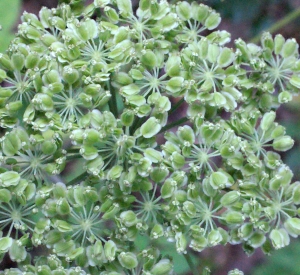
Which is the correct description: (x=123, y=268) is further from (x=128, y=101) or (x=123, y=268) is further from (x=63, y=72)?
(x=63, y=72)

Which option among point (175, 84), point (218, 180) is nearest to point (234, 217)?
point (218, 180)

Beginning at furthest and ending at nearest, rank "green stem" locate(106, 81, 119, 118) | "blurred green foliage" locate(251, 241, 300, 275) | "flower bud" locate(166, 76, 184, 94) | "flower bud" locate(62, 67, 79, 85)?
"blurred green foliage" locate(251, 241, 300, 275)
"green stem" locate(106, 81, 119, 118)
"flower bud" locate(166, 76, 184, 94)
"flower bud" locate(62, 67, 79, 85)

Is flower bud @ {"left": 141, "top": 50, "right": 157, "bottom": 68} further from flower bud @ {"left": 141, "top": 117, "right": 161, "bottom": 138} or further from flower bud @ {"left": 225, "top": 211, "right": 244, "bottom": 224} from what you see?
flower bud @ {"left": 225, "top": 211, "right": 244, "bottom": 224}

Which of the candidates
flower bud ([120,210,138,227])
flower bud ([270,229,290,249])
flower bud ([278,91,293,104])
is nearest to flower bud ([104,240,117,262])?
flower bud ([120,210,138,227])

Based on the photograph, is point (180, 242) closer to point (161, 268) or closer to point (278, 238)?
point (161, 268)

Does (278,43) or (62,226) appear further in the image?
(278,43)

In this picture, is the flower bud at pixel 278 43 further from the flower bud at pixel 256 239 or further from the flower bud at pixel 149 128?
the flower bud at pixel 256 239

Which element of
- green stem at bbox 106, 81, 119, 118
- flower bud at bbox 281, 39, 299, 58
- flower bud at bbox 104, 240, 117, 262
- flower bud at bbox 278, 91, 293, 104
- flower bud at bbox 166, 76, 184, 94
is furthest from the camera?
flower bud at bbox 281, 39, 299, 58

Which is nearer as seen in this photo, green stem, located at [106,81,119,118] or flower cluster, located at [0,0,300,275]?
flower cluster, located at [0,0,300,275]

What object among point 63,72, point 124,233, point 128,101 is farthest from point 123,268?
point 63,72
